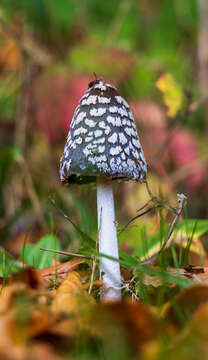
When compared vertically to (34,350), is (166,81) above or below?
above

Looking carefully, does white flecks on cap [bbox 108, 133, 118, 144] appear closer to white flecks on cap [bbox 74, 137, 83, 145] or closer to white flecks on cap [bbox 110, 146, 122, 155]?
white flecks on cap [bbox 110, 146, 122, 155]

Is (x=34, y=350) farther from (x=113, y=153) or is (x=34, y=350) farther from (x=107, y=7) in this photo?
(x=107, y=7)

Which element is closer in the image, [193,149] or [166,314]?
[166,314]

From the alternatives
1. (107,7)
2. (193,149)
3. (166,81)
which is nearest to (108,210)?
(166,81)

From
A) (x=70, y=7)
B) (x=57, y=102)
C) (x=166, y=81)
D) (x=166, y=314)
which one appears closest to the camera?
(x=166, y=314)

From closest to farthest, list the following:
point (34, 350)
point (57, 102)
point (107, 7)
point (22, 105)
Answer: point (34, 350), point (22, 105), point (57, 102), point (107, 7)

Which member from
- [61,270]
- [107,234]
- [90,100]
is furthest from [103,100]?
[61,270]

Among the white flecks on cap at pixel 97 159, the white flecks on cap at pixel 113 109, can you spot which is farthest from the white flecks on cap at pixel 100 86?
the white flecks on cap at pixel 97 159

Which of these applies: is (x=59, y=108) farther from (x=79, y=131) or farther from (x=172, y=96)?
(x=79, y=131)

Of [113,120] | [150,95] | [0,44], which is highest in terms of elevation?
[0,44]
